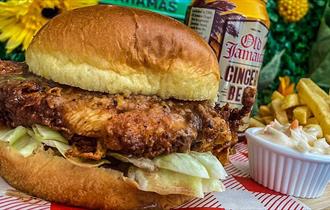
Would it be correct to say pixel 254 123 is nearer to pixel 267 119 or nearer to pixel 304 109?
pixel 267 119

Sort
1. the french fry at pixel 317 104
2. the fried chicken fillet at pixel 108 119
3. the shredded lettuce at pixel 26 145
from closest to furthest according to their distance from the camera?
the fried chicken fillet at pixel 108 119
the shredded lettuce at pixel 26 145
the french fry at pixel 317 104

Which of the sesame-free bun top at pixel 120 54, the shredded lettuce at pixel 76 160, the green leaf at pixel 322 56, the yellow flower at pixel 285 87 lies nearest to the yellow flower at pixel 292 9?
the green leaf at pixel 322 56

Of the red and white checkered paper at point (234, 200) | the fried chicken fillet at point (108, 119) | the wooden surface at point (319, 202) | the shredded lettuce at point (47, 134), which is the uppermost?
the fried chicken fillet at point (108, 119)

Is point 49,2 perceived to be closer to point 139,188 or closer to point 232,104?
point 232,104

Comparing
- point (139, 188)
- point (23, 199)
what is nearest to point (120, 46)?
point (139, 188)

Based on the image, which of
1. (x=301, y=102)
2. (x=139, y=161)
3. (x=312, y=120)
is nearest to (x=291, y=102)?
(x=301, y=102)

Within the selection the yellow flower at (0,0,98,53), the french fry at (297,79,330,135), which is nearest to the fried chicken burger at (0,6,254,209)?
the yellow flower at (0,0,98,53)

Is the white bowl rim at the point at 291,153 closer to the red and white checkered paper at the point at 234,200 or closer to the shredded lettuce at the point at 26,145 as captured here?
the red and white checkered paper at the point at 234,200
